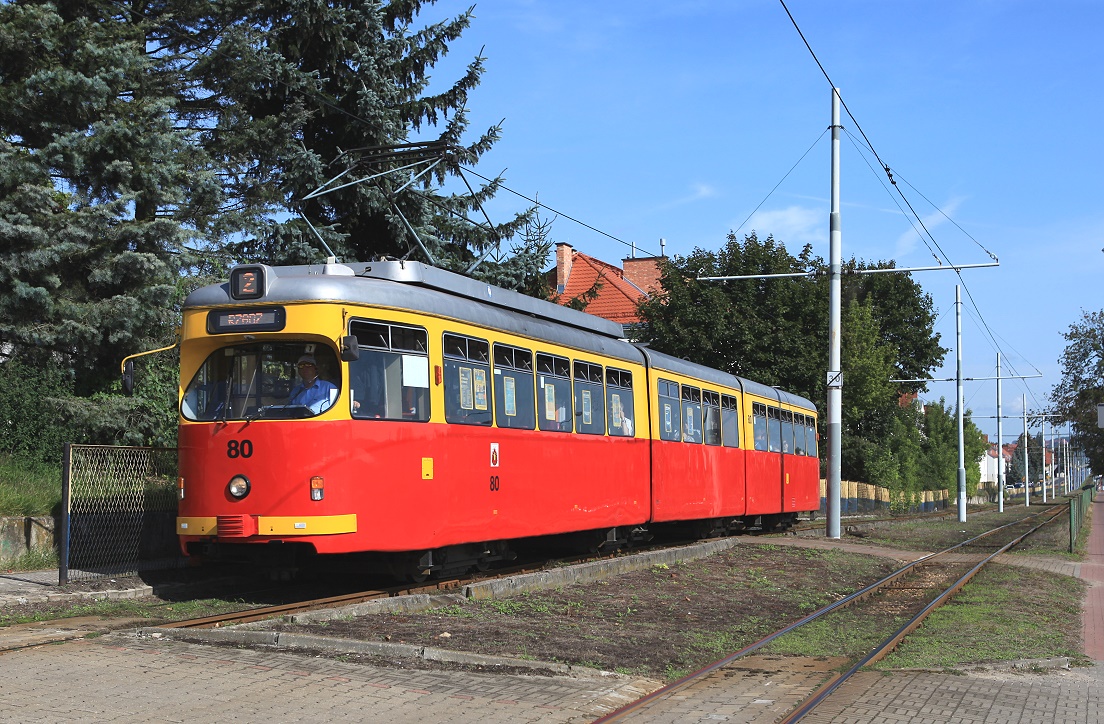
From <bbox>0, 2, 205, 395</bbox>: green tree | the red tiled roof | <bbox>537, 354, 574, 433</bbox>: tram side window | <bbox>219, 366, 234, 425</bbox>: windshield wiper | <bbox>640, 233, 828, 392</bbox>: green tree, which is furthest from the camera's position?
the red tiled roof

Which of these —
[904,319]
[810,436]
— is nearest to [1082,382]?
[904,319]

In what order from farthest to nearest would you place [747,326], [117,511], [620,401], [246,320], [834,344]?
[747,326] → [834,344] → [620,401] → [117,511] → [246,320]

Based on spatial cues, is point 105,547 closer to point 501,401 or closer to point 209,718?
point 501,401

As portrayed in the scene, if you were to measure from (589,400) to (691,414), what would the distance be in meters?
4.73

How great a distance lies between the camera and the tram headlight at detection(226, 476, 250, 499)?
1110 centimetres

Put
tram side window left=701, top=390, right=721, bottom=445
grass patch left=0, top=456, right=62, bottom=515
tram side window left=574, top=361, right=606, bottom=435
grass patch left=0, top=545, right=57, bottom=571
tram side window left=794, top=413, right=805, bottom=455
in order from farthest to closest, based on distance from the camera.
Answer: tram side window left=794, top=413, right=805, bottom=455, tram side window left=701, top=390, right=721, bottom=445, tram side window left=574, top=361, right=606, bottom=435, grass patch left=0, top=456, right=62, bottom=515, grass patch left=0, top=545, right=57, bottom=571

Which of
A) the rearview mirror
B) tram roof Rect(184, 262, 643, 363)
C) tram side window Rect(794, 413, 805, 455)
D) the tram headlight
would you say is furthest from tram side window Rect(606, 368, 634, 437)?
tram side window Rect(794, 413, 805, 455)

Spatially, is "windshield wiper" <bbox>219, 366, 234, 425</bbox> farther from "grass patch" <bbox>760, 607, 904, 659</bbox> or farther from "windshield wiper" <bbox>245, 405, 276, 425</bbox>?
"grass patch" <bbox>760, 607, 904, 659</bbox>

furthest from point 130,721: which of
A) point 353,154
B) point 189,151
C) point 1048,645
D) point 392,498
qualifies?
point 353,154

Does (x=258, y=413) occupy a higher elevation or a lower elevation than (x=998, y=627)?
higher

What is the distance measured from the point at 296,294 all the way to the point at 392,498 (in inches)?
85.6

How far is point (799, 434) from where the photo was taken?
27.9 m

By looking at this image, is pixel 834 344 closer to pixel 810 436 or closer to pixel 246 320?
pixel 810 436

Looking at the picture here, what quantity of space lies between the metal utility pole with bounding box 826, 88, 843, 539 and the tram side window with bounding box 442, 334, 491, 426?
1145cm
